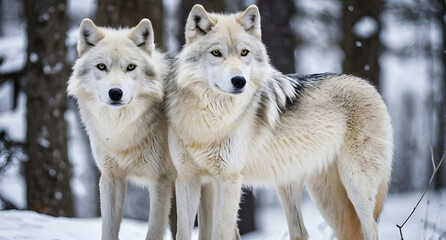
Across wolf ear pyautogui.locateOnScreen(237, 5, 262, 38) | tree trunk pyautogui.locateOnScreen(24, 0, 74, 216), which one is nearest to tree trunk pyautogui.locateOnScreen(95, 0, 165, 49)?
tree trunk pyautogui.locateOnScreen(24, 0, 74, 216)

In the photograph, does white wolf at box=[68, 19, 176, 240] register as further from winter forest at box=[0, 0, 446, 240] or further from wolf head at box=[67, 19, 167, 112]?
winter forest at box=[0, 0, 446, 240]

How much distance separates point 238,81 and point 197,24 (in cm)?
77

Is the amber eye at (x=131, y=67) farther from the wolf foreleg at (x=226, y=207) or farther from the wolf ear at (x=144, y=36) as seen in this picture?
the wolf foreleg at (x=226, y=207)

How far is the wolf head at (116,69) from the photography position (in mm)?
3844

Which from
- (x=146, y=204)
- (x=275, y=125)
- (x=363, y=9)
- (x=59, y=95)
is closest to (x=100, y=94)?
(x=275, y=125)

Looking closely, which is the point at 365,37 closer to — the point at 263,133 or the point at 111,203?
the point at 263,133

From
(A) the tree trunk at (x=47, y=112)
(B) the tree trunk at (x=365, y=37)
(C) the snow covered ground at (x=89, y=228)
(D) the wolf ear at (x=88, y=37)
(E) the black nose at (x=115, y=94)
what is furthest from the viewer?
(A) the tree trunk at (x=47, y=112)

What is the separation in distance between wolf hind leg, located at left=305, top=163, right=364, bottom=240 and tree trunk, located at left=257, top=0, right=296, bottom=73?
2733mm

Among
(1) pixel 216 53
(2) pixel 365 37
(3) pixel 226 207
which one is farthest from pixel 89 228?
(2) pixel 365 37

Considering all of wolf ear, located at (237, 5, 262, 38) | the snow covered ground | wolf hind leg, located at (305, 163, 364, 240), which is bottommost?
the snow covered ground

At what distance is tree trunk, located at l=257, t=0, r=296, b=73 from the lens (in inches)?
288

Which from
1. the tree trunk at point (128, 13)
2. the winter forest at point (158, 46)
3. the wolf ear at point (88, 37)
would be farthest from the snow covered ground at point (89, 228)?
the tree trunk at point (128, 13)

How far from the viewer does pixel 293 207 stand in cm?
505

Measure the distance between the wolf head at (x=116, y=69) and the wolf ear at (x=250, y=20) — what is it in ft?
2.87
